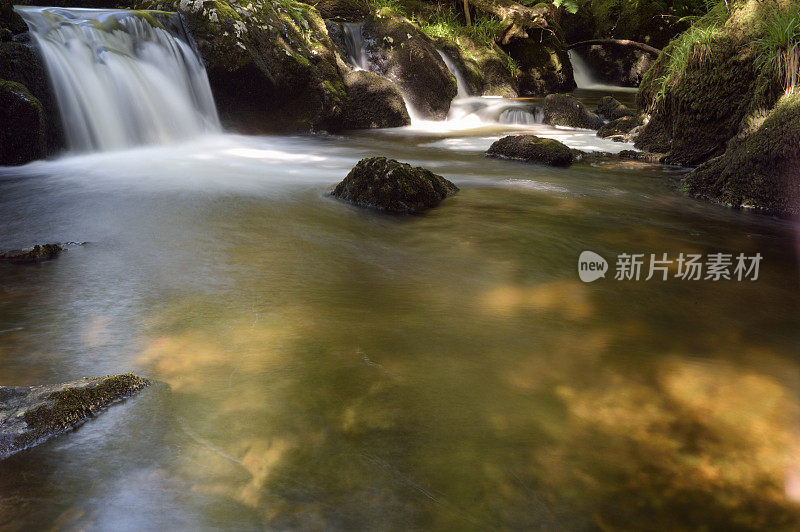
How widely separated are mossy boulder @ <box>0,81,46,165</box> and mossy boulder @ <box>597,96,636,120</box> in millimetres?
10465

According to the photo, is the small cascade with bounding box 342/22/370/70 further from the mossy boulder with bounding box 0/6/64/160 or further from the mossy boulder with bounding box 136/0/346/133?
the mossy boulder with bounding box 0/6/64/160

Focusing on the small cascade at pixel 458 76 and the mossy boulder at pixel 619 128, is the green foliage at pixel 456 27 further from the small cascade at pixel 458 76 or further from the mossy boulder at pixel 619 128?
the mossy boulder at pixel 619 128

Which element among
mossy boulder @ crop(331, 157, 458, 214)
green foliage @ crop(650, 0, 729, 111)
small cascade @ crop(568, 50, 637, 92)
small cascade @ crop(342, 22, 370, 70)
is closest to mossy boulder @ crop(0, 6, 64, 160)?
mossy boulder @ crop(331, 157, 458, 214)

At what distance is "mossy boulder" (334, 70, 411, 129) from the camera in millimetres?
11617

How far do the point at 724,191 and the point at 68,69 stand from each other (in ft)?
27.3

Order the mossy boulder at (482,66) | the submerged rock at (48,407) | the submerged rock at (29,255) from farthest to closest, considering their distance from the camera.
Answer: the mossy boulder at (482,66) → the submerged rock at (29,255) → the submerged rock at (48,407)

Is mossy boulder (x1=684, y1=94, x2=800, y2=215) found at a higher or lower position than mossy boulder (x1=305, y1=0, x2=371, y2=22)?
lower

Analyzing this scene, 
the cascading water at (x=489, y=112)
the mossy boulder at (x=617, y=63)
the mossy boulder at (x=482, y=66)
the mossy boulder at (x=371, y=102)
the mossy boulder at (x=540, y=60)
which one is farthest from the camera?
the mossy boulder at (x=617, y=63)

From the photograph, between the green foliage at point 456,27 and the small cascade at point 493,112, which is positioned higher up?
the green foliage at point 456,27

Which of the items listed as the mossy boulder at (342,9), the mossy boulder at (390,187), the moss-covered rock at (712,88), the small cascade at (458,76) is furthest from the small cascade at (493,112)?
the mossy boulder at (390,187)

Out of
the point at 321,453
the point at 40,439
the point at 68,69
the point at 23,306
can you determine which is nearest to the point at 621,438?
the point at 321,453

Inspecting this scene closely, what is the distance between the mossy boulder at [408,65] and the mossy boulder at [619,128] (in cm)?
373

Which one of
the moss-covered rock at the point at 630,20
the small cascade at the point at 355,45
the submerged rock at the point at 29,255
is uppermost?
the moss-covered rock at the point at 630,20

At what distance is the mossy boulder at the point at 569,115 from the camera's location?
12.0 meters
